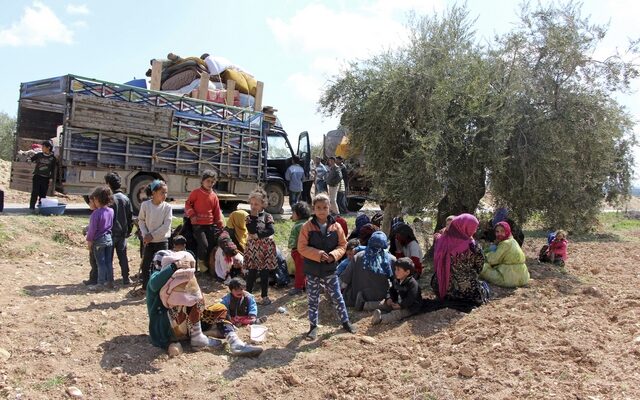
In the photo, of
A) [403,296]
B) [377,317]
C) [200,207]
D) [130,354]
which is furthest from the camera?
[200,207]

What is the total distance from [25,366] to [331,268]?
2.85 meters

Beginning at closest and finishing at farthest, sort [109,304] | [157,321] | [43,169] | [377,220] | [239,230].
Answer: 1. [157,321]
2. [109,304]
3. [239,230]
4. [377,220]
5. [43,169]

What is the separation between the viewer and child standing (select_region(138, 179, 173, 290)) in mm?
6965

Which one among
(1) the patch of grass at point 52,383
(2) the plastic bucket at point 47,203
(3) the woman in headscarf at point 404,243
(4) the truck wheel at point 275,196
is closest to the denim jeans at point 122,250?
(1) the patch of grass at point 52,383

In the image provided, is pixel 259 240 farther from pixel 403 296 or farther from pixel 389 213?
pixel 389 213

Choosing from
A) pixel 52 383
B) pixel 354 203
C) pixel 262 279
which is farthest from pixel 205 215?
pixel 354 203

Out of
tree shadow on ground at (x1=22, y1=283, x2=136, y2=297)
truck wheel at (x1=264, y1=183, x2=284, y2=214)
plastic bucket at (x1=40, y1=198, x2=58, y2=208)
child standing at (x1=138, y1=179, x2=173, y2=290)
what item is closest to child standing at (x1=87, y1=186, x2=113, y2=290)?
tree shadow on ground at (x1=22, y1=283, x2=136, y2=297)

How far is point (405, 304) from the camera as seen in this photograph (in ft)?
20.6

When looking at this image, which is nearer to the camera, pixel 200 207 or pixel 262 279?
pixel 262 279

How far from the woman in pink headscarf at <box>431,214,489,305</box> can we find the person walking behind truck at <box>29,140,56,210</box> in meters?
8.77

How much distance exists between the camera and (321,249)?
18.4 feet

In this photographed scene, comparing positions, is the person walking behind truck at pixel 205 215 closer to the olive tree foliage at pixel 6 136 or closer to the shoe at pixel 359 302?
the shoe at pixel 359 302

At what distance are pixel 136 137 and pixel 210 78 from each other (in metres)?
3.98

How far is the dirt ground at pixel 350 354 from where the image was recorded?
457cm
